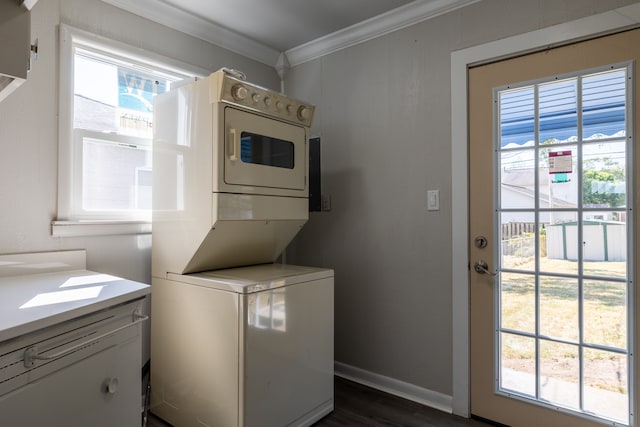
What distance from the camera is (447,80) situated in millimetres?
2145

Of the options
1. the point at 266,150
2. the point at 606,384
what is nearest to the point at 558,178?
the point at 606,384

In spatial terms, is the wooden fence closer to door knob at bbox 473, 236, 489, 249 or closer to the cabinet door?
door knob at bbox 473, 236, 489, 249

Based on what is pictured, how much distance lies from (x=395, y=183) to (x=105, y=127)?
1.75m

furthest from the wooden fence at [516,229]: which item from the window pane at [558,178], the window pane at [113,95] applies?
the window pane at [113,95]

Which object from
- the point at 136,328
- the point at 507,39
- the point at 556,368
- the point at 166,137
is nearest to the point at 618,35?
the point at 507,39

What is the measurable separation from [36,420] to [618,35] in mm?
2624

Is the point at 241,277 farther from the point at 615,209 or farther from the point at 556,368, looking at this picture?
the point at 615,209

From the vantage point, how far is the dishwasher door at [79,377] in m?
0.94

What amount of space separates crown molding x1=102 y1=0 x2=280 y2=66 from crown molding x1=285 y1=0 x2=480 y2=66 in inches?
8.7

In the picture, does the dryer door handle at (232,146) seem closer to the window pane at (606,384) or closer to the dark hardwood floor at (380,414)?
the dark hardwood floor at (380,414)

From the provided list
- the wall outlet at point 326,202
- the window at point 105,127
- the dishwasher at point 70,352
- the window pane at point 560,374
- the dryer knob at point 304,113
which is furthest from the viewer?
the wall outlet at point 326,202

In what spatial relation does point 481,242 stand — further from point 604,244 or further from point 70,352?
point 70,352

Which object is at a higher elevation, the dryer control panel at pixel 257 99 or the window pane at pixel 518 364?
the dryer control panel at pixel 257 99

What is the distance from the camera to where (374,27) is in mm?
2408
